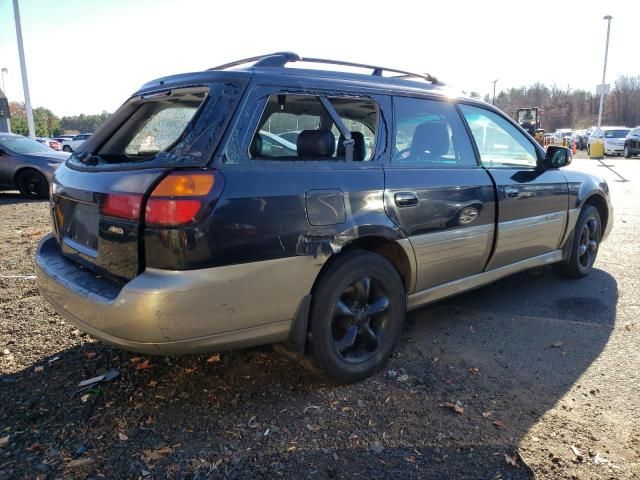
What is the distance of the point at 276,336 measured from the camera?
8.75 ft

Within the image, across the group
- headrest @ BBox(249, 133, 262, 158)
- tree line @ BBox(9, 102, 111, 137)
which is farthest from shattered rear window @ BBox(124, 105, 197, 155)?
tree line @ BBox(9, 102, 111, 137)

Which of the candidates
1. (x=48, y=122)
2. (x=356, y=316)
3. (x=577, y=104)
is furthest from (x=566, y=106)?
(x=356, y=316)

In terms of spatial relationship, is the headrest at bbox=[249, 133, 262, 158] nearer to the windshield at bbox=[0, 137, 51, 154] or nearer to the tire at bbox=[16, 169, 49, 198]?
the tire at bbox=[16, 169, 49, 198]

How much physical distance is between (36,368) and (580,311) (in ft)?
13.6

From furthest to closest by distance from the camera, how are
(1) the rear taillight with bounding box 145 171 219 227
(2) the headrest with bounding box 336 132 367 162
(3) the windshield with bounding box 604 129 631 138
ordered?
(3) the windshield with bounding box 604 129 631 138 → (2) the headrest with bounding box 336 132 367 162 → (1) the rear taillight with bounding box 145 171 219 227

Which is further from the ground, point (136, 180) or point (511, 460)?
point (136, 180)

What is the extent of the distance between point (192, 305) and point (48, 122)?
7239cm

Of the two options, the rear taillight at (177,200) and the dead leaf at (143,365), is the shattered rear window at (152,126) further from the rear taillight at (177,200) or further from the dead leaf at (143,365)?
the dead leaf at (143,365)

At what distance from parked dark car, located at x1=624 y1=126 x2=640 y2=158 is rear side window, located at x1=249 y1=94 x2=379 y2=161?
→ 30.0m

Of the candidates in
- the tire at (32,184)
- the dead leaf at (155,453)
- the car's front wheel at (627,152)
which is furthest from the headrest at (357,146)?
the car's front wheel at (627,152)

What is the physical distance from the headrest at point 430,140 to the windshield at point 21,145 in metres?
10.5

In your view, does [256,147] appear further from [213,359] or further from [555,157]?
[555,157]

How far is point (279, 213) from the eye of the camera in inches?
100.0

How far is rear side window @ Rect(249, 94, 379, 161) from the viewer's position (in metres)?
2.75
